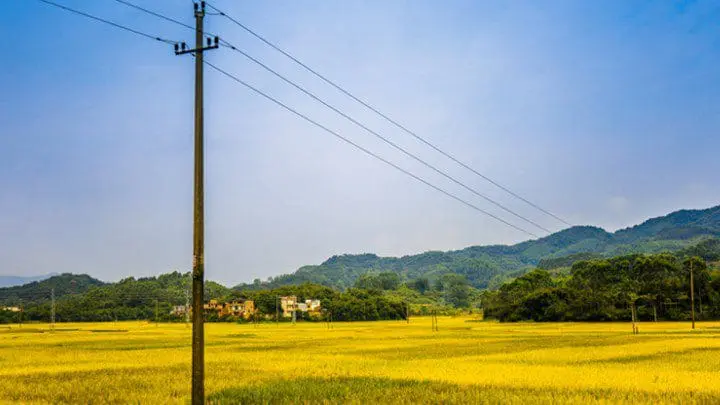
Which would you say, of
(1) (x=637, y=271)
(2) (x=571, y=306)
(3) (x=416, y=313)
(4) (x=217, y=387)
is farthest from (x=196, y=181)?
(3) (x=416, y=313)

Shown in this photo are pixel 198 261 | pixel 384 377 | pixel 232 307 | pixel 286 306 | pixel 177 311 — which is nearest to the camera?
pixel 198 261

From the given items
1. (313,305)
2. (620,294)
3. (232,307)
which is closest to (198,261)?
(620,294)

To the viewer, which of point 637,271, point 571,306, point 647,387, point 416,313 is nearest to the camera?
point 647,387

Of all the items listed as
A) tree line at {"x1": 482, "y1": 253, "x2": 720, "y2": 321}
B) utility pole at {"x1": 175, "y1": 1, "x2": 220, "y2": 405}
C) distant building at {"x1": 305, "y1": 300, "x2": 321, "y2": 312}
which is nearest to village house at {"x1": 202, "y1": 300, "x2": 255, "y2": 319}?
distant building at {"x1": 305, "y1": 300, "x2": 321, "y2": 312}

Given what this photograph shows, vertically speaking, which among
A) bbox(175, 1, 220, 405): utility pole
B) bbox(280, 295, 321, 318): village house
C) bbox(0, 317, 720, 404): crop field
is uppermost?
bbox(175, 1, 220, 405): utility pole

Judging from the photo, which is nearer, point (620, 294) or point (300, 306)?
point (620, 294)

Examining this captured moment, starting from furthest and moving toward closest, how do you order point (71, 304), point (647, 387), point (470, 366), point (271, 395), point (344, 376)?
1. point (71, 304)
2. point (470, 366)
3. point (344, 376)
4. point (647, 387)
5. point (271, 395)

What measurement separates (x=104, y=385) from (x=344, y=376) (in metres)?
9.43

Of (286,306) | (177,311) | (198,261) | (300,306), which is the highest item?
(198,261)

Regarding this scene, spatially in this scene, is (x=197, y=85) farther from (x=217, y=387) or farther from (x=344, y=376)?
(x=344, y=376)

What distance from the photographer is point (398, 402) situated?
18.2m

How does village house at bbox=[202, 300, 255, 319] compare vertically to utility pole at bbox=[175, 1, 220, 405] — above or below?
below

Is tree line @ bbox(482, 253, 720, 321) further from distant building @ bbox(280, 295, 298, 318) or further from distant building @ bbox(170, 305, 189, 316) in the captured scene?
distant building @ bbox(170, 305, 189, 316)

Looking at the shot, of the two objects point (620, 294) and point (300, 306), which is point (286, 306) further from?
point (620, 294)
